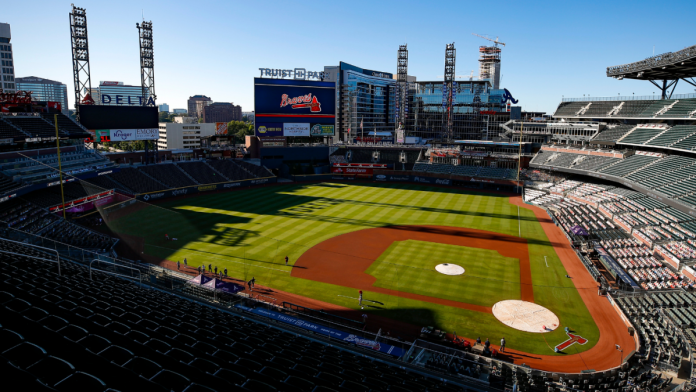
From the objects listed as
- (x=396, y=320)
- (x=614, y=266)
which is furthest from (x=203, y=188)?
(x=614, y=266)

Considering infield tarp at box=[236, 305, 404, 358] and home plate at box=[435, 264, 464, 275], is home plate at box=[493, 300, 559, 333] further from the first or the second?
infield tarp at box=[236, 305, 404, 358]

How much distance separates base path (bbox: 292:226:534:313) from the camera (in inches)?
1045

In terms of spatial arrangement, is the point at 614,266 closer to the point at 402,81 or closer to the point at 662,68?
the point at 662,68

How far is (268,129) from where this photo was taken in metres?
69.6

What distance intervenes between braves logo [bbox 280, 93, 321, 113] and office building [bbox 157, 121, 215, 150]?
184ft

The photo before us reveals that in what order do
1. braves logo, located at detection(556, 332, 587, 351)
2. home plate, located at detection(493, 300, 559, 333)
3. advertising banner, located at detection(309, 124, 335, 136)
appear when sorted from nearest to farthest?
braves logo, located at detection(556, 332, 587, 351), home plate, located at detection(493, 300, 559, 333), advertising banner, located at detection(309, 124, 335, 136)

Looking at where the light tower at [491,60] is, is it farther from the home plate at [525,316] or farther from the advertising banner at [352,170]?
the home plate at [525,316]

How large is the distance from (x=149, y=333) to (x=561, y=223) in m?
41.7

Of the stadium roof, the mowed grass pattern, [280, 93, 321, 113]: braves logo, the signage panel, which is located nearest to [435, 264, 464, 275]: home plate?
the mowed grass pattern

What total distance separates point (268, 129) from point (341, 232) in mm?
36780

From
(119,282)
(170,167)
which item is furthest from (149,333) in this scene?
(170,167)

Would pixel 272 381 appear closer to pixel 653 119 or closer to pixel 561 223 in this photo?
pixel 561 223

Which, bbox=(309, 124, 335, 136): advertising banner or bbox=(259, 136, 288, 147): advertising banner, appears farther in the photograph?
bbox=(259, 136, 288, 147): advertising banner

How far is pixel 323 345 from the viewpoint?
1450 centimetres
